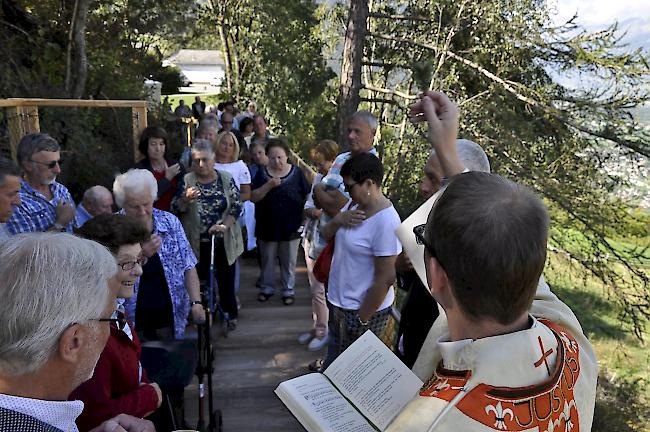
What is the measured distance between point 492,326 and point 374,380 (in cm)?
42

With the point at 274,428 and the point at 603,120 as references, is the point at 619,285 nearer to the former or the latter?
the point at 603,120

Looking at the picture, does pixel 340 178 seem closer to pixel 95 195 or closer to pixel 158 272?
pixel 158 272

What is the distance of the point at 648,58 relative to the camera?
8.18 m

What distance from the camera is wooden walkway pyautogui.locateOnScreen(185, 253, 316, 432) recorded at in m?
3.79

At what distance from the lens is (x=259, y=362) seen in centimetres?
448

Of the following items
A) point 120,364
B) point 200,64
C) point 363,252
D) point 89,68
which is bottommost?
point 120,364

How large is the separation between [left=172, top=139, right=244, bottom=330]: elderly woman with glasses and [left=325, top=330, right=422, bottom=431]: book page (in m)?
2.73

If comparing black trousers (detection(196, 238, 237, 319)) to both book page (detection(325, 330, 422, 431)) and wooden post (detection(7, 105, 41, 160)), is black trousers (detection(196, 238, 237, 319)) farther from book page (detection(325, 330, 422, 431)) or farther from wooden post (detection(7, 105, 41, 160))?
book page (detection(325, 330, 422, 431))

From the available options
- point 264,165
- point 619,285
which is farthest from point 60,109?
point 619,285

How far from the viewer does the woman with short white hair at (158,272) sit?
9.82ft

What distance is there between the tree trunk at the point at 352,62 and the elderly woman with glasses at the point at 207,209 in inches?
211

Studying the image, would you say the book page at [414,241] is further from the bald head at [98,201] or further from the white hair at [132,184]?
the bald head at [98,201]

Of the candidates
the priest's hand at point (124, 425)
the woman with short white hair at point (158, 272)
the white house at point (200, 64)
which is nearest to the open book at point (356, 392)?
the priest's hand at point (124, 425)

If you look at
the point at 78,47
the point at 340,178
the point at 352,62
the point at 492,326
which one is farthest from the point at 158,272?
the point at 352,62
